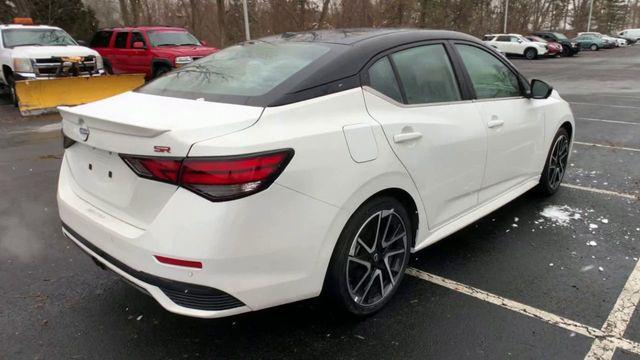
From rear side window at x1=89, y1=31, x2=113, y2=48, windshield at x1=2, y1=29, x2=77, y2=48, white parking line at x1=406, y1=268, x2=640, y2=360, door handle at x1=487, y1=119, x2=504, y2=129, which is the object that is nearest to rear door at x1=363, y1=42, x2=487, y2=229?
door handle at x1=487, y1=119, x2=504, y2=129

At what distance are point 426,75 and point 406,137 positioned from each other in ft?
2.09

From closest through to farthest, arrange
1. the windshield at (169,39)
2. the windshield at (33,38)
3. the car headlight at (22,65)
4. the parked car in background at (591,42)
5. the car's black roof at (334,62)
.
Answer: the car's black roof at (334,62) < the car headlight at (22,65) < the windshield at (33,38) < the windshield at (169,39) < the parked car in background at (591,42)

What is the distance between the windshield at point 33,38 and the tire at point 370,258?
41.3ft

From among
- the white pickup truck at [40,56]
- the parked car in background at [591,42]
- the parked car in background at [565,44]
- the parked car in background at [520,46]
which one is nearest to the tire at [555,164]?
the white pickup truck at [40,56]

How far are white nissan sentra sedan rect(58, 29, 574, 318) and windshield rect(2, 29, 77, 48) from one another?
1116 centimetres

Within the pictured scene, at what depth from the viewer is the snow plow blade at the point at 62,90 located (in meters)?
10.3

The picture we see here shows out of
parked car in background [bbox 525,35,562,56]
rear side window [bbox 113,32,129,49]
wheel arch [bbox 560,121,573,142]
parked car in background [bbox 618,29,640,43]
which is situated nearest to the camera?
wheel arch [bbox 560,121,573,142]

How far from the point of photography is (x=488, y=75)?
384 cm

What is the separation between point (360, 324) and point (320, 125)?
1214 millimetres

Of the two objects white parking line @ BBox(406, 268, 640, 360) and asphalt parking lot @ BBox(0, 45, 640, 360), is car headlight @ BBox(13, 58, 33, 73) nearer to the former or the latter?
asphalt parking lot @ BBox(0, 45, 640, 360)

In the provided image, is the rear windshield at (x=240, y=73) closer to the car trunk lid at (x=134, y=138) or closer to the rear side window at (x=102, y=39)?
the car trunk lid at (x=134, y=138)

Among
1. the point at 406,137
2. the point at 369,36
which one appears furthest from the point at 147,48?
the point at 406,137

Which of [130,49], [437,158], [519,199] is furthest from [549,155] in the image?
[130,49]

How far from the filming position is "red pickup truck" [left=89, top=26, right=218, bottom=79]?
44.2ft
